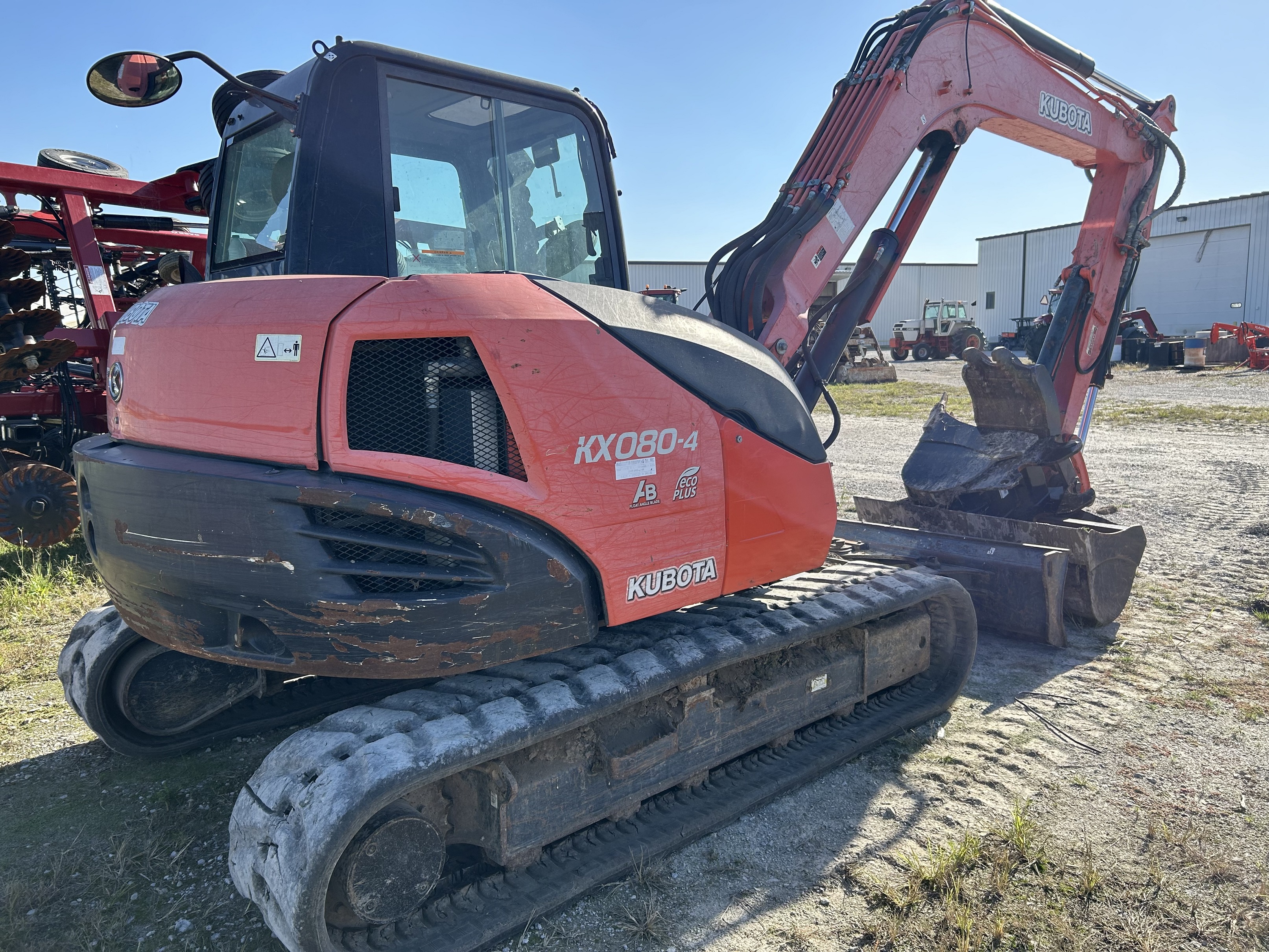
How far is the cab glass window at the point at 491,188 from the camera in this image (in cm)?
287

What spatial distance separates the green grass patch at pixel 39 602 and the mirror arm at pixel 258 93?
3.61 metres

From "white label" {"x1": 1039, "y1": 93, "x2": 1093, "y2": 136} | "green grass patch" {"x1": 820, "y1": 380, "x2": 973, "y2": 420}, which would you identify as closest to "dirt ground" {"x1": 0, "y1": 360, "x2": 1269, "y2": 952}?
"white label" {"x1": 1039, "y1": 93, "x2": 1093, "y2": 136}

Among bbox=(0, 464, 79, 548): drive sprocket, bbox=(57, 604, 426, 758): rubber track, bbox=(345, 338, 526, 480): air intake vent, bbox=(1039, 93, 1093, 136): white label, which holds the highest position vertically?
bbox=(1039, 93, 1093, 136): white label

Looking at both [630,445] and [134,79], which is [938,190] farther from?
[134,79]

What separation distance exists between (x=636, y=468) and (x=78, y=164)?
7883 mm

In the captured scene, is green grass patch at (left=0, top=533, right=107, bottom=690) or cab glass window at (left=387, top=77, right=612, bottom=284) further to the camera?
green grass patch at (left=0, top=533, right=107, bottom=690)

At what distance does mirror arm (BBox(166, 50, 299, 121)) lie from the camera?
248cm

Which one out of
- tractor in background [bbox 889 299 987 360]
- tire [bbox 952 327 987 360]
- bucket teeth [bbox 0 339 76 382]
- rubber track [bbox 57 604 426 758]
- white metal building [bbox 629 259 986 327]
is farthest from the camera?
white metal building [bbox 629 259 986 327]

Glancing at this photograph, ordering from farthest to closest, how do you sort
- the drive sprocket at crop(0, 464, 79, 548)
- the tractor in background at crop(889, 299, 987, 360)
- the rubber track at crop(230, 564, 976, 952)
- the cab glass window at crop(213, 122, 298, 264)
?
the tractor in background at crop(889, 299, 987, 360), the drive sprocket at crop(0, 464, 79, 548), the cab glass window at crop(213, 122, 298, 264), the rubber track at crop(230, 564, 976, 952)

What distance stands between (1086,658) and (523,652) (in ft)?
11.5

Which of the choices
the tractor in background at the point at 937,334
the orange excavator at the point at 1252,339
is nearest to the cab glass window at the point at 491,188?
the orange excavator at the point at 1252,339

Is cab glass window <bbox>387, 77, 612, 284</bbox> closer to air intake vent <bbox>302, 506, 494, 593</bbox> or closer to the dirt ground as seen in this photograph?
air intake vent <bbox>302, 506, 494, 593</bbox>

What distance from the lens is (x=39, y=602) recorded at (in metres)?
5.73

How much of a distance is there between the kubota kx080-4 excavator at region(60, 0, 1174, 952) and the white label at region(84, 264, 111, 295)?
4.65 m
